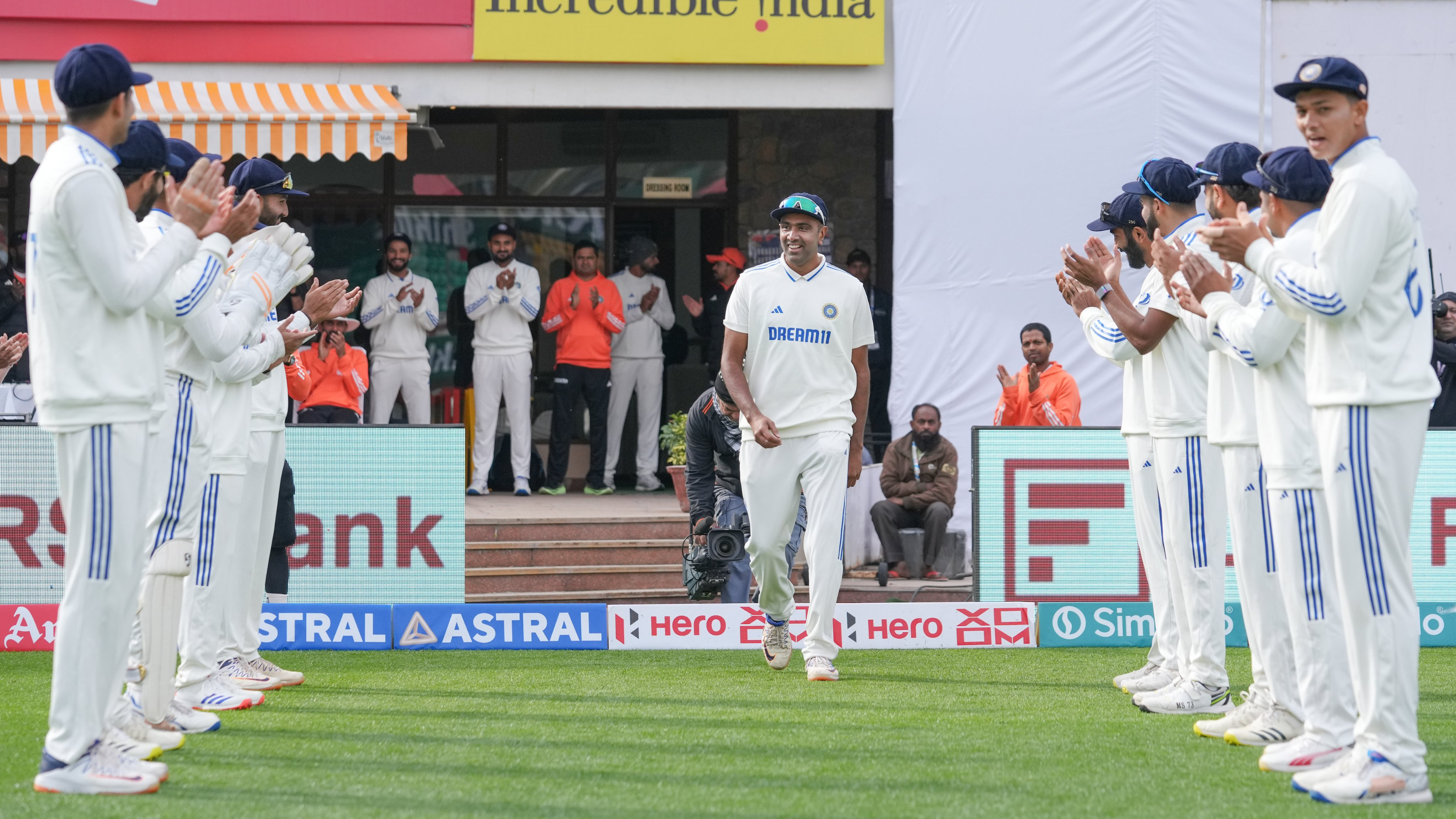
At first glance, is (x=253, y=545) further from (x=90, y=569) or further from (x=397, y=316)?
(x=397, y=316)

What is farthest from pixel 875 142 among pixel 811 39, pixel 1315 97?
pixel 1315 97

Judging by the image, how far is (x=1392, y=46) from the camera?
11.9m

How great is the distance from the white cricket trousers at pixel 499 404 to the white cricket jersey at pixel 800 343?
5.77m

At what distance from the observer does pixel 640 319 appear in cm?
1306

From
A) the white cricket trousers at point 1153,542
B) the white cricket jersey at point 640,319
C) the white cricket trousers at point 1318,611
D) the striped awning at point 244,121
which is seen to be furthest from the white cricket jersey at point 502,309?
the white cricket trousers at point 1318,611

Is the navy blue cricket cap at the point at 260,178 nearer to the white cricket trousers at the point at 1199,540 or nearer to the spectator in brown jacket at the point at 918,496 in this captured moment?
the white cricket trousers at the point at 1199,540

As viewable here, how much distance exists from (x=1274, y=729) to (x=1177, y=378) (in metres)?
1.41

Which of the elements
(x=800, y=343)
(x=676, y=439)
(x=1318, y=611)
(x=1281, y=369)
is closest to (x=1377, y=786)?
(x=1318, y=611)

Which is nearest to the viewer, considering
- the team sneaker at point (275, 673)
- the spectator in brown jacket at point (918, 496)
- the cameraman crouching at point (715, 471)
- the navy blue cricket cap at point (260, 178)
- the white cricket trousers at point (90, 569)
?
the white cricket trousers at point (90, 569)

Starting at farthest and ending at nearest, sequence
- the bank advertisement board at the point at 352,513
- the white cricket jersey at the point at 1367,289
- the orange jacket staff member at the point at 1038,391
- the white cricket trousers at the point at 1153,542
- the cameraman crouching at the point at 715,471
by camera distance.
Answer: the orange jacket staff member at the point at 1038,391 < the bank advertisement board at the point at 352,513 < the cameraman crouching at the point at 715,471 < the white cricket trousers at the point at 1153,542 < the white cricket jersey at the point at 1367,289

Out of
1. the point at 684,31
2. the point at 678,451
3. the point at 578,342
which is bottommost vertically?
the point at 678,451

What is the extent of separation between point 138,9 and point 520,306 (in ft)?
12.0

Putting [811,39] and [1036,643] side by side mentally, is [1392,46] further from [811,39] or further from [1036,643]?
[1036,643]

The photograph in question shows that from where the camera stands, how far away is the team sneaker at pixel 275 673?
6.61 m
